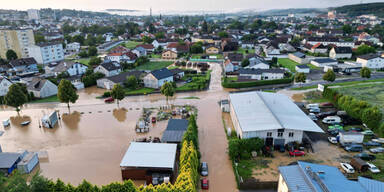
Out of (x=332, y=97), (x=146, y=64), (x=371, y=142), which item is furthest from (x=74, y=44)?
(x=371, y=142)

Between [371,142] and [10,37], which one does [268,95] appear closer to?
[371,142]

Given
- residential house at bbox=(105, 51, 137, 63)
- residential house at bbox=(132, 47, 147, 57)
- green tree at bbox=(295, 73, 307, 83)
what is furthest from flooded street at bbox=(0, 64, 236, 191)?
residential house at bbox=(132, 47, 147, 57)

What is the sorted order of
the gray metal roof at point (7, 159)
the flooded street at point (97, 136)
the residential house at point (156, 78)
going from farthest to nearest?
1. the residential house at point (156, 78)
2. the flooded street at point (97, 136)
3. the gray metal roof at point (7, 159)

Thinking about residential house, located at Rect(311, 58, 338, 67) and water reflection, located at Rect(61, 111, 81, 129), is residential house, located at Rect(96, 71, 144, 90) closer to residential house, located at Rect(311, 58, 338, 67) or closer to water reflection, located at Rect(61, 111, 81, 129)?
water reflection, located at Rect(61, 111, 81, 129)

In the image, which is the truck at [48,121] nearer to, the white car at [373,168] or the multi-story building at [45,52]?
the white car at [373,168]

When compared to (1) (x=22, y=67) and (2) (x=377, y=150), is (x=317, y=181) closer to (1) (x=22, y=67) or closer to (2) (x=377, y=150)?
(2) (x=377, y=150)

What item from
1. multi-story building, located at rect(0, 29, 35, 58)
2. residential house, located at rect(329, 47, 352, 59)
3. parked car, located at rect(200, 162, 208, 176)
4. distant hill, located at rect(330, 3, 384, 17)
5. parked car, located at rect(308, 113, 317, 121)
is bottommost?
parked car, located at rect(200, 162, 208, 176)

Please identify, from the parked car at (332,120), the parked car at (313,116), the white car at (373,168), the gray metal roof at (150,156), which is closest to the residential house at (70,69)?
the gray metal roof at (150,156)
